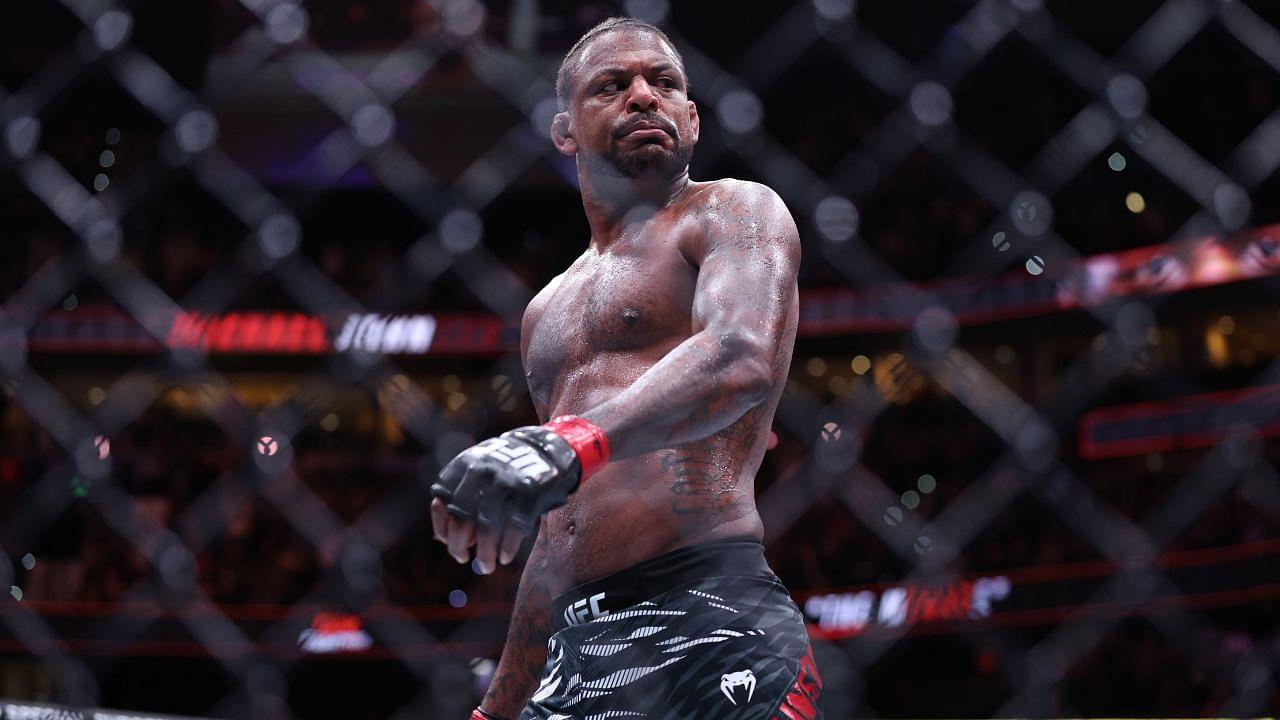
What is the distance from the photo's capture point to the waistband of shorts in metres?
1.39

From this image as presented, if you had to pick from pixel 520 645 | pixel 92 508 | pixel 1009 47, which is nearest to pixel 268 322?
pixel 92 508

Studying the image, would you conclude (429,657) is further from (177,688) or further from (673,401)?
(673,401)

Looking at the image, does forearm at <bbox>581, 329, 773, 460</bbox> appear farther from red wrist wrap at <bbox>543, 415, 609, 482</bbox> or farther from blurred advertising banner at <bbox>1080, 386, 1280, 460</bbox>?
blurred advertising banner at <bbox>1080, 386, 1280, 460</bbox>

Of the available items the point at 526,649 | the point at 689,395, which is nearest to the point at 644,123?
the point at 689,395

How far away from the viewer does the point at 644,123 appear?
1.51 meters

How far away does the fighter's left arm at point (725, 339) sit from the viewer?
3.88 feet

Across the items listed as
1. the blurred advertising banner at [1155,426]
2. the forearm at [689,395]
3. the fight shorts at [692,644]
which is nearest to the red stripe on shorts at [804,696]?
the fight shorts at [692,644]

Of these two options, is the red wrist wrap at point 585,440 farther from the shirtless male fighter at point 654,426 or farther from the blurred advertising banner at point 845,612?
the blurred advertising banner at point 845,612

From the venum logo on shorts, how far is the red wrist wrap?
1.09 ft

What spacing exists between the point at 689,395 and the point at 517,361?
4422 millimetres

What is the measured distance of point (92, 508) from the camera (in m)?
7.84

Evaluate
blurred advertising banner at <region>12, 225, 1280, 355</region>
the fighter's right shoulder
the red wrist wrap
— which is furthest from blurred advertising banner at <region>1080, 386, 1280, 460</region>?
the red wrist wrap

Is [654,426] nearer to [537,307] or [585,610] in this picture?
[585,610]

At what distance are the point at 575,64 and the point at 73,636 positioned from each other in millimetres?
6660
